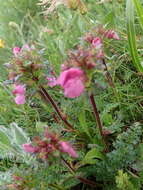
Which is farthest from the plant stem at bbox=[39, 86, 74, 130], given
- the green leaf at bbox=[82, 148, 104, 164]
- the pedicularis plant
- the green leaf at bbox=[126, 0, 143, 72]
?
the green leaf at bbox=[126, 0, 143, 72]

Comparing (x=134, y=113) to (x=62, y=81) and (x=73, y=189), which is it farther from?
(x=62, y=81)

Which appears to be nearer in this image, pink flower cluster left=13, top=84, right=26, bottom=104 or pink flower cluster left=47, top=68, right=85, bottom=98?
pink flower cluster left=47, top=68, right=85, bottom=98

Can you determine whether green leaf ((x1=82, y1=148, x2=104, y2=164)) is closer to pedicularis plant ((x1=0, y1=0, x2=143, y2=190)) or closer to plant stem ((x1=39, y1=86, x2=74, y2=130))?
pedicularis plant ((x1=0, y1=0, x2=143, y2=190))

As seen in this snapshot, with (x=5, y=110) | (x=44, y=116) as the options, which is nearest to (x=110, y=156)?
(x=44, y=116)

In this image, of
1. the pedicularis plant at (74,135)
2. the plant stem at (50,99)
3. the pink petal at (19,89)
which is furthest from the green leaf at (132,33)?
the pink petal at (19,89)

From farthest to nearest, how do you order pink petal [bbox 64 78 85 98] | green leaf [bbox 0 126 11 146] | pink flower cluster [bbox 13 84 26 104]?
green leaf [bbox 0 126 11 146]
pink flower cluster [bbox 13 84 26 104]
pink petal [bbox 64 78 85 98]

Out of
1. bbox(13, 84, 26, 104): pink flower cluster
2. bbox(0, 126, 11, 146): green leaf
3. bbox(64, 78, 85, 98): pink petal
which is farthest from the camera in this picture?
bbox(0, 126, 11, 146): green leaf

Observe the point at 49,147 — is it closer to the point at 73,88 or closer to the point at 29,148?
the point at 29,148

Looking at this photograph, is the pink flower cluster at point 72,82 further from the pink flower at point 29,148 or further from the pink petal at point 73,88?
the pink flower at point 29,148

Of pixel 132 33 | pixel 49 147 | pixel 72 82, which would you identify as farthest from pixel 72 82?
pixel 132 33
